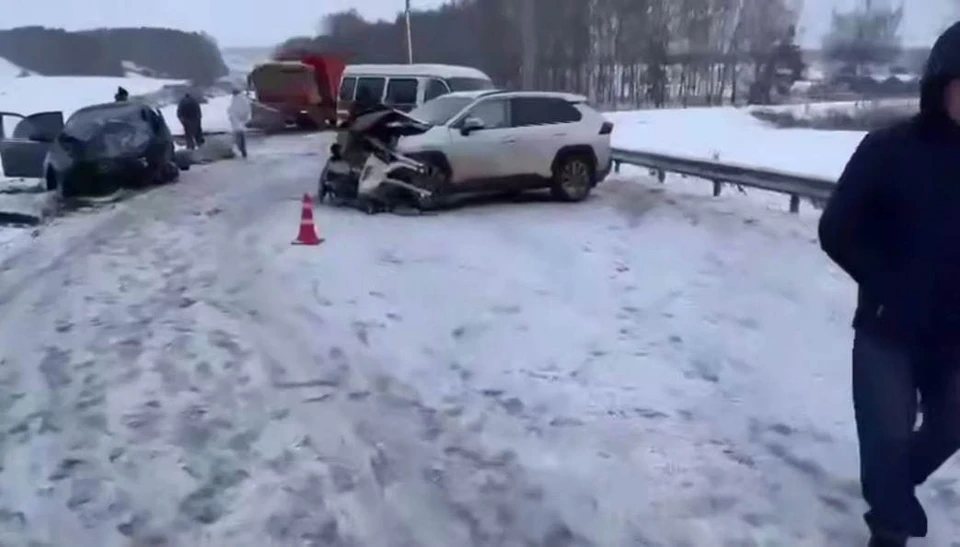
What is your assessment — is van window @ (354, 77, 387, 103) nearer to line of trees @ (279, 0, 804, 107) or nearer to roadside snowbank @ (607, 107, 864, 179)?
roadside snowbank @ (607, 107, 864, 179)

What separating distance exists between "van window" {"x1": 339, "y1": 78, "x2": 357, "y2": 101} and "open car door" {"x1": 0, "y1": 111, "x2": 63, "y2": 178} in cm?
858

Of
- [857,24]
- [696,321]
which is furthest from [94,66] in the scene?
[696,321]

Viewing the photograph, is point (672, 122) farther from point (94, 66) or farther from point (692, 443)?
point (94, 66)

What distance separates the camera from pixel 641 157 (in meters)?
20.9

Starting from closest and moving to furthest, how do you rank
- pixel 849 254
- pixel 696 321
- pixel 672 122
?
pixel 849 254 < pixel 696 321 < pixel 672 122

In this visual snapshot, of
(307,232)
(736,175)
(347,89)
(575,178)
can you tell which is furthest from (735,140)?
(307,232)

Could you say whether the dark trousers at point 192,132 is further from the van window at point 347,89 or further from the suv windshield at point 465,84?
the suv windshield at point 465,84

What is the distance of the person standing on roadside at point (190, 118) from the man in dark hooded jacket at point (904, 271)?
1005 inches

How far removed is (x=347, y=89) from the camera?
28438mm

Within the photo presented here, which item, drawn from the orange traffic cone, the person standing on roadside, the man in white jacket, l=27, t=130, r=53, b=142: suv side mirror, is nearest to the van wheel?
l=27, t=130, r=53, b=142: suv side mirror

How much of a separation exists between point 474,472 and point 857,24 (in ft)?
210

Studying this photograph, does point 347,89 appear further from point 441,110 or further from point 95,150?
point 441,110

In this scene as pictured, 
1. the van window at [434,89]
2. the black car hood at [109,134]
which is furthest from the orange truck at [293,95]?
the black car hood at [109,134]

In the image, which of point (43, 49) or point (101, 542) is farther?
point (43, 49)
